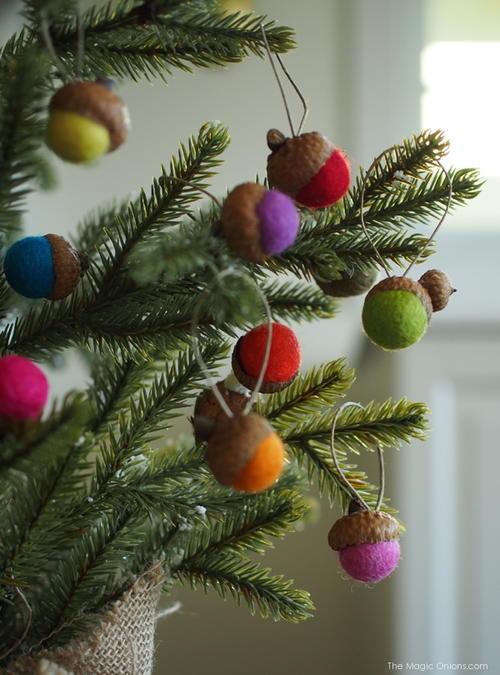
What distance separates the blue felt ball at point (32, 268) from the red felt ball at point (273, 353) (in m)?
0.12

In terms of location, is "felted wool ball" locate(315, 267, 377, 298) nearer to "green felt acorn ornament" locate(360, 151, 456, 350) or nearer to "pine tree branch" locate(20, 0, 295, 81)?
"green felt acorn ornament" locate(360, 151, 456, 350)

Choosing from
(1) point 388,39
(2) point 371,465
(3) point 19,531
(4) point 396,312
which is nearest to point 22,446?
(3) point 19,531

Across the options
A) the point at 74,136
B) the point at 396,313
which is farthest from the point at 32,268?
the point at 396,313

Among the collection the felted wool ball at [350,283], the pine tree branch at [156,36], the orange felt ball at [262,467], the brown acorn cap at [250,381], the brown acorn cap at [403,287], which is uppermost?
the pine tree branch at [156,36]

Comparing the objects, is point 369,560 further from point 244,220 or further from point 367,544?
point 244,220

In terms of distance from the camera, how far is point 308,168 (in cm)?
37

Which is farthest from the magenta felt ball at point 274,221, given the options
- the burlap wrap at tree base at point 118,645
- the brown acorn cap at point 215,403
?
the burlap wrap at tree base at point 118,645

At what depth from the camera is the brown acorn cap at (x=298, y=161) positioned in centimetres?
37

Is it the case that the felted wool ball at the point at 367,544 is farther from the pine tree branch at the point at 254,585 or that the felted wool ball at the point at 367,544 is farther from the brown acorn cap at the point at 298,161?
the brown acorn cap at the point at 298,161

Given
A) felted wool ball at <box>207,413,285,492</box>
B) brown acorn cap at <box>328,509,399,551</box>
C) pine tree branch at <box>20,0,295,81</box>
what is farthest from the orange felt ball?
pine tree branch at <box>20,0,295,81</box>

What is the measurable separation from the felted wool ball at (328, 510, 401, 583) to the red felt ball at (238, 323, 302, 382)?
0.10 meters

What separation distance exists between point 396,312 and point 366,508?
122 mm

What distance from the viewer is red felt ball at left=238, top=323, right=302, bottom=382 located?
389mm

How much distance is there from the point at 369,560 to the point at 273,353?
130 mm
